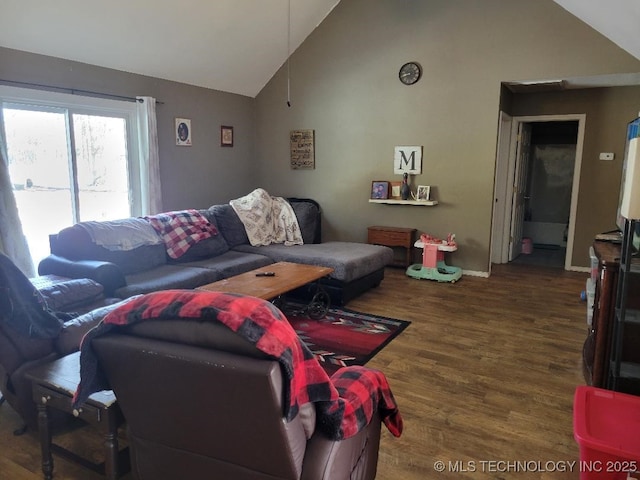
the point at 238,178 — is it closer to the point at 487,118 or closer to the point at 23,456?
the point at 487,118

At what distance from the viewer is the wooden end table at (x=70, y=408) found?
1.72m

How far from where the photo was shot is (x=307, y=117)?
647cm

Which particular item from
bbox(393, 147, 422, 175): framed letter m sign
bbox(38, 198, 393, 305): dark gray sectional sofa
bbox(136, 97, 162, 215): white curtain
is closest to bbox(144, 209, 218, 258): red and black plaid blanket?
bbox(38, 198, 393, 305): dark gray sectional sofa

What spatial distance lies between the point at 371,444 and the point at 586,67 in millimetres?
4761

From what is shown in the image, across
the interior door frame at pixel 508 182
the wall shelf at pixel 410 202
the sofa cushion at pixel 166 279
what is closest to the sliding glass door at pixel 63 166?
the sofa cushion at pixel 166 279

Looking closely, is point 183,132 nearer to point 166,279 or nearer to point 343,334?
point 166,279

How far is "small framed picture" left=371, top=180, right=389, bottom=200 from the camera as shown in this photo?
597cm

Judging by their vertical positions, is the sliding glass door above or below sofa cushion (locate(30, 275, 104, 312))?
above

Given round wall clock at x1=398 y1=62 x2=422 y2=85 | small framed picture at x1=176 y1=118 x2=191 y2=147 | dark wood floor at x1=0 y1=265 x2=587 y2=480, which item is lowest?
dark wood floor at x1=0 y1=265 x2=587 y2=480

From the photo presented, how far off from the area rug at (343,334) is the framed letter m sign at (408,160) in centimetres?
238

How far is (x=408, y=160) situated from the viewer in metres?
5.80

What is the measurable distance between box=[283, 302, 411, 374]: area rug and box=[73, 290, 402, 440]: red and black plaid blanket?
1.67 metres

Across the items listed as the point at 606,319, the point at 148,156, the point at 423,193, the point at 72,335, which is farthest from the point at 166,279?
the point at 423,193

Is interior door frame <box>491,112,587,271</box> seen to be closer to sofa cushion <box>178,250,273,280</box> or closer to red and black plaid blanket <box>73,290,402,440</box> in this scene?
sofa cushion <box>178,250,273,280</box>
